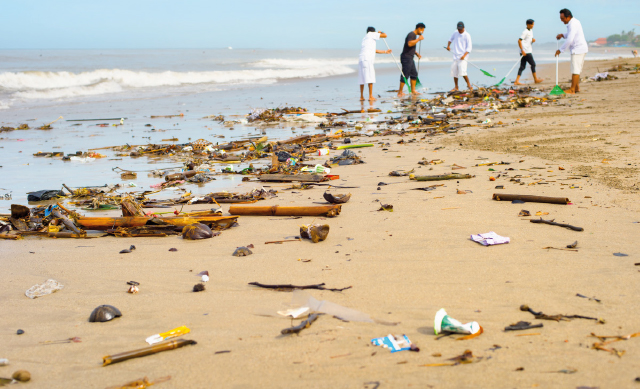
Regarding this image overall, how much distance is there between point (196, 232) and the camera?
3859 mm

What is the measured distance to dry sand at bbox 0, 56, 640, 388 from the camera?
6.49 feet

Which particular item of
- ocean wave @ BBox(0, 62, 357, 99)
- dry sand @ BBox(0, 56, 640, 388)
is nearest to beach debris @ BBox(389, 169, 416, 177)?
dry sand @ BBox(0, 56, 640, 388)

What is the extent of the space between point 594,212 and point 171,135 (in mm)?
7742

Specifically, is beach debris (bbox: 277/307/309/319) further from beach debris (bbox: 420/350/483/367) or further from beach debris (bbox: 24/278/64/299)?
beach debris (bbox: 24/278/64/299)

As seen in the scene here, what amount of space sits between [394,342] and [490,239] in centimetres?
151

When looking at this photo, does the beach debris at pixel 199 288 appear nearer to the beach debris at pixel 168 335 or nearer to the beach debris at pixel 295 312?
the beach debris at pixel 168 335

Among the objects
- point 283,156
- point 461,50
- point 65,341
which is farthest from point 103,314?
point 461,50

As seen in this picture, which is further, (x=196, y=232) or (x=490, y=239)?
(x=196, y=232)

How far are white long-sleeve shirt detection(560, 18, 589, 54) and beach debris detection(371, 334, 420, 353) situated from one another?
42.7 feet

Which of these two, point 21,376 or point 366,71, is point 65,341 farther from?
point 366,71

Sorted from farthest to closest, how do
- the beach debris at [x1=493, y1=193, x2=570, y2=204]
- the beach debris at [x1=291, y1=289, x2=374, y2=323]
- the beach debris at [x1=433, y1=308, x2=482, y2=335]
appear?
the beach debris at [x1=493, y1=193, x2=570, y2=204] → the beach debris at [x1=291, y1=289, x2=374, y2=323] → the beach debris at [x1=433, y1=308, x2=482, y2=335]

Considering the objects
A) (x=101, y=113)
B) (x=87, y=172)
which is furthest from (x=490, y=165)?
(x=101, y=113)

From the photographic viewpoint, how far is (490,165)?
568cm

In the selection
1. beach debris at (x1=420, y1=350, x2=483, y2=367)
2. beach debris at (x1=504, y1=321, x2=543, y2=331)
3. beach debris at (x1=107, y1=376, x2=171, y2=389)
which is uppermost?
beach debris at (x1=504, y1=321, x2=543, y2=331)
